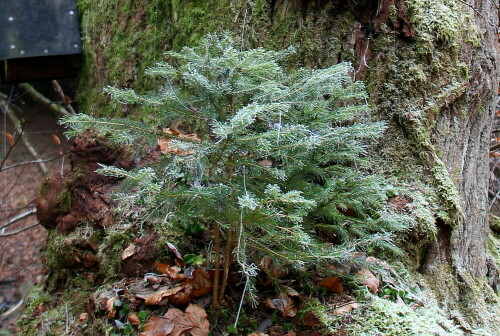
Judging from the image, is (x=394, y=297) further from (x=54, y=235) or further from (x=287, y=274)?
(x=54, y=235)

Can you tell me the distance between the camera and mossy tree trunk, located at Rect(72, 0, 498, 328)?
2.91 metres

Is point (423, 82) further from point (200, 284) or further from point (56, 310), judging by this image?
point (56, 310)

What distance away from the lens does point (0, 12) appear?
4602mm

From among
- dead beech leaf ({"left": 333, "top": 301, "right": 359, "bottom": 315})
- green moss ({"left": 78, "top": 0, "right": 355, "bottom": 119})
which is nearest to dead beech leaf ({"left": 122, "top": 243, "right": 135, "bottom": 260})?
green moss ({"left": 78, "top": 0, "right": 355, "bottom": 119})

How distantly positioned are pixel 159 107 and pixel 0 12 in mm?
3345

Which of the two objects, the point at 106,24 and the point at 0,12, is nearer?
the point at 106,24

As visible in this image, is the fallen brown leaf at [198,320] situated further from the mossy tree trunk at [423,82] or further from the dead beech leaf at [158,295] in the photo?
the mossy tree trunk at [423,82]

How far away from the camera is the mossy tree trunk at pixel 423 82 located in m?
2.91

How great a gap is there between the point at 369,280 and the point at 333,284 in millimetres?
206

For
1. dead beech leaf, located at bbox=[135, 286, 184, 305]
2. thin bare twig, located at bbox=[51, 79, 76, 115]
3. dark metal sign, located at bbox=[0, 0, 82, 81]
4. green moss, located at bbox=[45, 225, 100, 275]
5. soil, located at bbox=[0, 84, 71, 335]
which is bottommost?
soil, located at bbox=[0, 84, 71, 335]

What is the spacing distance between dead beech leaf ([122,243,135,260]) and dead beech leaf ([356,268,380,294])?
3.96ft

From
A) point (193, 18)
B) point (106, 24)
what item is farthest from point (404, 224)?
point (106, 24)

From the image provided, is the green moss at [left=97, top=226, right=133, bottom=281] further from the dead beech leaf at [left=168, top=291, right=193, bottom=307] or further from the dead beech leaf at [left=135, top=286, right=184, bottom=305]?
the dead beech leaf at [left=168, top=291, right=193, bottom=307]

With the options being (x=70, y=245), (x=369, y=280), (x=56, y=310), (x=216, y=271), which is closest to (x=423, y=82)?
(x=369, y=280)
